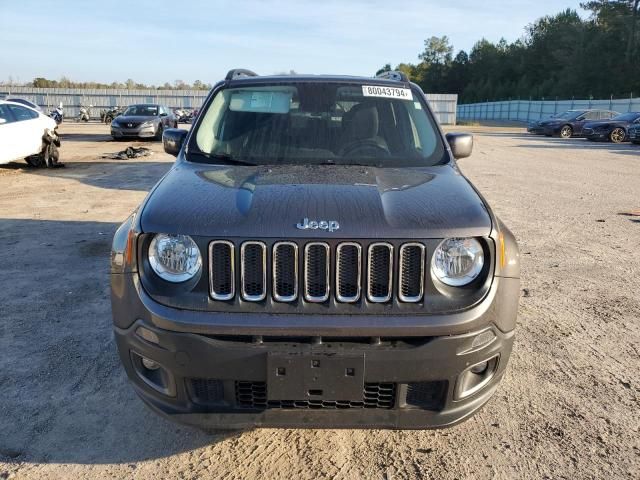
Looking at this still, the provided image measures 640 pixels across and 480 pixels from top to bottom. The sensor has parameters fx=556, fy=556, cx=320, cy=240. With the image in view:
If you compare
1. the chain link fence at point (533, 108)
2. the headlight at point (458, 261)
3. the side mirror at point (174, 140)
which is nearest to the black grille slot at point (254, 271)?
the headlight at point (458, 261)

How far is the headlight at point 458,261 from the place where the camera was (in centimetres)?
242

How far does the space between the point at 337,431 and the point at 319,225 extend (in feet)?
4.07

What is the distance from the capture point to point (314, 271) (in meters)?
2.34

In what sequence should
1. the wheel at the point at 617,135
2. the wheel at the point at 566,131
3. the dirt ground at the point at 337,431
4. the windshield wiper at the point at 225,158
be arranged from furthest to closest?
the wheel at the point at 566,131 → the wheel at the point at 617,135 → the windshield wiper at the point at 225,158 → the dirt ground at the point at 337,431

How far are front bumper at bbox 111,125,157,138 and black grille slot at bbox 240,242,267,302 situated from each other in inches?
803

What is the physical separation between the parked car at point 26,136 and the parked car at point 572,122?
24.8m

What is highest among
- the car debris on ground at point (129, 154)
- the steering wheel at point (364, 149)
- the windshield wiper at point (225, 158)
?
the steering wheel at point (364, 149)

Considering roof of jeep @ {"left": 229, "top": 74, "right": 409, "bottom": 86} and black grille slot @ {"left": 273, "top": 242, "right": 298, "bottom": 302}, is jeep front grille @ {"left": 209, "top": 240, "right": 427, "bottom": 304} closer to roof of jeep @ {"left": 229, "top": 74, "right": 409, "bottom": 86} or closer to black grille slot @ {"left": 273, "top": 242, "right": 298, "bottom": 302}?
black grille slot @ {"left": 273, "top": 242, "right": 298, "bottom": 302}

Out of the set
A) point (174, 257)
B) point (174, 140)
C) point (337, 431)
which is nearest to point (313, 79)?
point (174, 140)

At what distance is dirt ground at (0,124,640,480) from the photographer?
2.66 meters

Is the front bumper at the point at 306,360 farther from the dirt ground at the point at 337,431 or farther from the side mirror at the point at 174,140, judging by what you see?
the side mirror at the point at 174,140

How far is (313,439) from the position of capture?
2.87 meters

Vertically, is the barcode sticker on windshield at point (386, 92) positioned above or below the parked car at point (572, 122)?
above

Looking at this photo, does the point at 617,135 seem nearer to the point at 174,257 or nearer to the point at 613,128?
the point at 613,128
